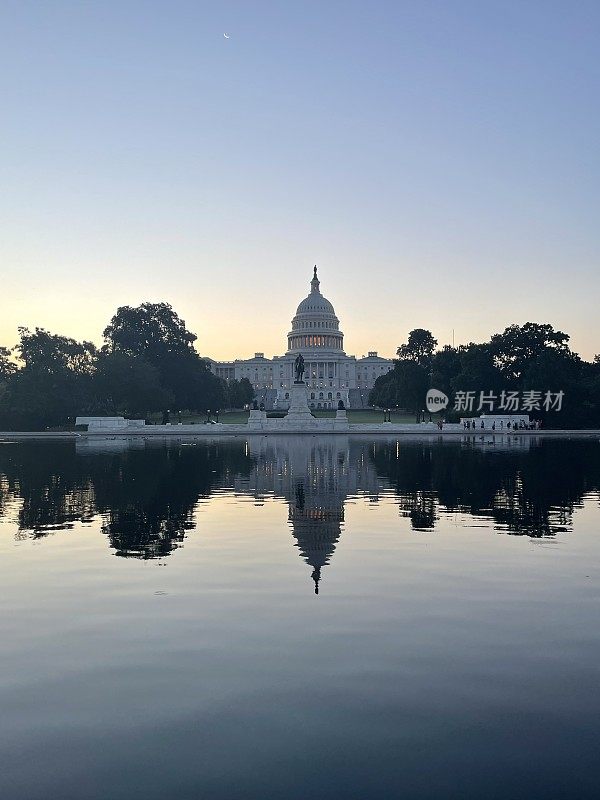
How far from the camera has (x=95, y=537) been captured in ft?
63.6

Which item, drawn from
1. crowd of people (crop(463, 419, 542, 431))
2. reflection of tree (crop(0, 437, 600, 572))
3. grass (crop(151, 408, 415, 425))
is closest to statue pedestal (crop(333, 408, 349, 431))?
crowd of people (crop(463, 419, 542, 431))

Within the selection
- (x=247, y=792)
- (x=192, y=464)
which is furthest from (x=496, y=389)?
(x=247, y=792)

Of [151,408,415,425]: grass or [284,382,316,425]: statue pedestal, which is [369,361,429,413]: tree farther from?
[284,382,316,425]: statue pedestal

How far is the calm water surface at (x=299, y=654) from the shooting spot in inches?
287

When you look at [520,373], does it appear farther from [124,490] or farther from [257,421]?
[124,490]

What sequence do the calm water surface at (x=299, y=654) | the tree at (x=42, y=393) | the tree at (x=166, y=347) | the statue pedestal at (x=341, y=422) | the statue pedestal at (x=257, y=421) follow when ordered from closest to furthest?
the calm water surface at (x=299, y=654)
the statue pedestal at (x=341, y=422)
the statue pedestal at (x=257, y=421)
the tree at (x=42, y=393)
the tree at (x=166, y=347)

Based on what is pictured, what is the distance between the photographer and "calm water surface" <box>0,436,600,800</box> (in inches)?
287

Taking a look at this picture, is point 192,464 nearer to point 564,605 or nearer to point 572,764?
point 564,605

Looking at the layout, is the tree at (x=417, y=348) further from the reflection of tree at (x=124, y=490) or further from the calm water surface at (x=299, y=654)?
the calm water surface at (x=299, y=654)

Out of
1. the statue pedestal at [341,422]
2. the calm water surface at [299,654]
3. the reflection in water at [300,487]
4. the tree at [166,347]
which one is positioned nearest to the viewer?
the calm water surface at [299,654]

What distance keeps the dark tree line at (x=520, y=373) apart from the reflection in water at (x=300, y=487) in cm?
4102

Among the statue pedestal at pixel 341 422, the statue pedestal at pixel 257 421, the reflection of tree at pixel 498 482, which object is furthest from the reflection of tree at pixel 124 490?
the statue pedestal at pixel 257 421

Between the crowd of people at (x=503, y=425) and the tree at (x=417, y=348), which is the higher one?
the tree at (x=417, y=348)

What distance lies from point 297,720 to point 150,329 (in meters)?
116
